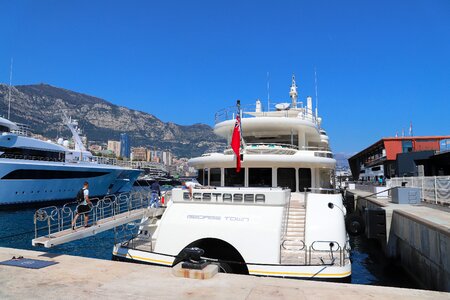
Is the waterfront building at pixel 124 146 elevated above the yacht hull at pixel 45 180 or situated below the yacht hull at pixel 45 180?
above

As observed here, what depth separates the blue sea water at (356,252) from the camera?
12438 millimetres

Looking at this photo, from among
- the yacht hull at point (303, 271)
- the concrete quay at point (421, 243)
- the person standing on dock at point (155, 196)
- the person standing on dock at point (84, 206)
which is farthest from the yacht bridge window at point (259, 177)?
the person standing on dock at point (84, 206)

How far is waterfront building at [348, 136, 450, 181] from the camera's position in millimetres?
43281

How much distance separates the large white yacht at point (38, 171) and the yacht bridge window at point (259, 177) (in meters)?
32.5

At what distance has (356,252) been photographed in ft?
58.6

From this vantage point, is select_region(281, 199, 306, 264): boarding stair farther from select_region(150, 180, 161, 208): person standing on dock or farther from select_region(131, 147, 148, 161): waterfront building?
select_region(131, 147, 148, 161): waterfront building

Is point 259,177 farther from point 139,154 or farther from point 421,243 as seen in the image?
point 139,154

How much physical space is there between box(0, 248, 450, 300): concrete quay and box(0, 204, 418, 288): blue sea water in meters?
7.74

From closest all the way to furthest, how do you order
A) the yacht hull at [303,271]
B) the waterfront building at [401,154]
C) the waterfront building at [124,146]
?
the yacht hull at [303,271] → the waterfront building at [401,154] → the waterfront building at [124,146]

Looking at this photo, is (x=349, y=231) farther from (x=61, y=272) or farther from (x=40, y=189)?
(x=40, y=189)

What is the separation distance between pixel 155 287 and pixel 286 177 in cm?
986

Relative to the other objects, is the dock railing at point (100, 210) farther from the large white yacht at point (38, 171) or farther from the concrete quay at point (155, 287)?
the large white yacht at point (38, 171)

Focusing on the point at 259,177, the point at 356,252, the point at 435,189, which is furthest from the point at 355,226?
the point at 435,189

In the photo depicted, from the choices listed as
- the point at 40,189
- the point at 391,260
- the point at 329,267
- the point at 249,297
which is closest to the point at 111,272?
the point at 249,297
